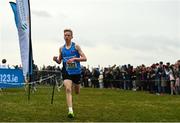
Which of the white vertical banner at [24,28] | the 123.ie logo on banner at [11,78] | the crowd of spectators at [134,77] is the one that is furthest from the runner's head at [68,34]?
the crowd of spectators at [134,77]

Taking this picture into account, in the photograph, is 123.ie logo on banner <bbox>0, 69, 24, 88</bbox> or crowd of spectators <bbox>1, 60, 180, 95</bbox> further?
crowd of spectators <bbox>1, 60, 180, 95</bbox>

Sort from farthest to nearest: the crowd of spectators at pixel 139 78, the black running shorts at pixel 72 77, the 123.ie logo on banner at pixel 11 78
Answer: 1. the crowd of spectators at pixel 139 78
2. the 123.ie logo on banner at pixel 11 78
3. the black running shorts at pixel 72 77

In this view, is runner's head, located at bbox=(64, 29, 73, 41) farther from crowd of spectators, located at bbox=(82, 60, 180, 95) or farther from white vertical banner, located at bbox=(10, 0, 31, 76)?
crowd of spectators, located at bbox=(82, 60, 180, 95)

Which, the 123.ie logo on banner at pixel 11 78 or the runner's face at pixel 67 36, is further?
the 123.ie logo on banner at pixel 11 78

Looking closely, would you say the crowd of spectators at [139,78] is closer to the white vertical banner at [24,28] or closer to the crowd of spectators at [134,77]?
the crowd of spectators at [134,77]

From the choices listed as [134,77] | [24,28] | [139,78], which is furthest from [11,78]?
[134,77]

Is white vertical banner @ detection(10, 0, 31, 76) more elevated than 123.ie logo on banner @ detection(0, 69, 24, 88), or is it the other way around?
white vertical banner @ detection(10, 0, 31, 76)

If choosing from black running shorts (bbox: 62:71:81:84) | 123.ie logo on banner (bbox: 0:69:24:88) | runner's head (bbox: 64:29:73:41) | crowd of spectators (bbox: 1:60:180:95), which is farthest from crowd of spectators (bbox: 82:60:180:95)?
runner's head (bbox: 64:29:73:41)

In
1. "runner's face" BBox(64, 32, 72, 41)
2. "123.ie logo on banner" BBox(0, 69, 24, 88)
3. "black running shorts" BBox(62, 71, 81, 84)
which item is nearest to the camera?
"runner's face" BBox(64, 32, 72, 41)

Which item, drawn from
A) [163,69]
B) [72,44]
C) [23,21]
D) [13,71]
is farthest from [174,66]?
[72,44]

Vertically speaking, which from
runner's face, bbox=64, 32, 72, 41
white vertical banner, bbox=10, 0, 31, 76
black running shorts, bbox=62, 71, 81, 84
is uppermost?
white vertical banner, bbox=10, 0, 31, 76

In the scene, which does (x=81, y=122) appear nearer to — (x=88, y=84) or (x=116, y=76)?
(x=116, y=76)

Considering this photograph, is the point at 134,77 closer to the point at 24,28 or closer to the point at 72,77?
the point at 24,28

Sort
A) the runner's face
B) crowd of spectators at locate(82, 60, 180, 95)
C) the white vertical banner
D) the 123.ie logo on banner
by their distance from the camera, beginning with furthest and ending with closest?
crowd of spectators at locate(82, 60, 180, 95)
the 123.ie logo on banner
the white vertical banner
the runner's face
